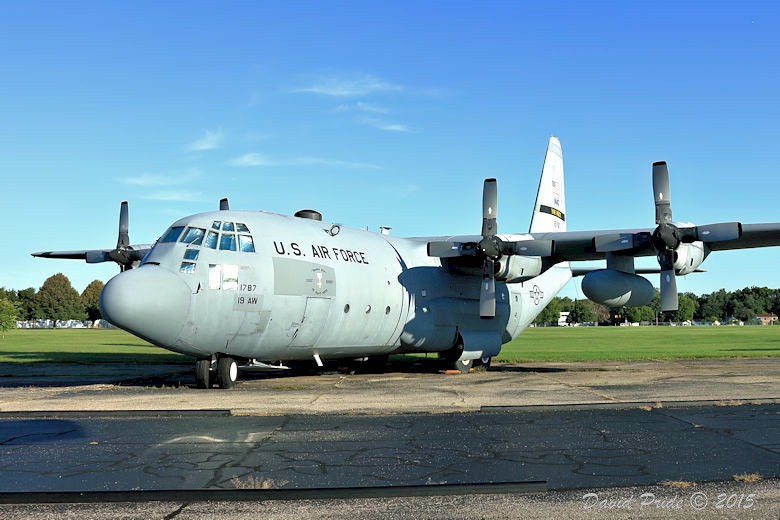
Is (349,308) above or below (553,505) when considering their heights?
above

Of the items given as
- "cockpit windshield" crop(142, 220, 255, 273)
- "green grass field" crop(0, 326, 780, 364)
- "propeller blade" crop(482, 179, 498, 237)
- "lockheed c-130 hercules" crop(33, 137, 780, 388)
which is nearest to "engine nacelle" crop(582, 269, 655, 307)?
"lockheed c-130 hercules" crop(33, 137, 780, 388)

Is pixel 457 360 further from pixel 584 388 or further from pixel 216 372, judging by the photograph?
pixel 216 372

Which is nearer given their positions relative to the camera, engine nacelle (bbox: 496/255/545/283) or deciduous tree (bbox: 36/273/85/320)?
engine nacelle (bbox: 496/255/545/283)

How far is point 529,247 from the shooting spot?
70.3ft

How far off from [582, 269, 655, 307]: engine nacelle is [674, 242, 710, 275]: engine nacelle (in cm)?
117

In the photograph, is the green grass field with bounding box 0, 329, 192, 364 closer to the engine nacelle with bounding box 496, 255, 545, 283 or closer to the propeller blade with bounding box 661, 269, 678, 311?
the engine nacelle with bounding box 496, 255, 545, 283

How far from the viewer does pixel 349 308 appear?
18.9m

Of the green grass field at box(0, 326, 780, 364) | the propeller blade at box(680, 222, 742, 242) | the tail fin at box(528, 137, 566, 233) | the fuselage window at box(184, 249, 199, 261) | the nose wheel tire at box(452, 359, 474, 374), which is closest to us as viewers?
the fuselage window at box(184, 249, 199, 261)

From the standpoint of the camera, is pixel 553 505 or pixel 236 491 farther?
pixel 236 491

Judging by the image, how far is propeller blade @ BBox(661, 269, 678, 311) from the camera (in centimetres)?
1997

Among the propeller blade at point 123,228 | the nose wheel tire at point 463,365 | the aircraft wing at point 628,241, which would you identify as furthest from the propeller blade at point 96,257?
the aircraft wing at point 628,241

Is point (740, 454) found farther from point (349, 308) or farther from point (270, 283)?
point (349, 308)

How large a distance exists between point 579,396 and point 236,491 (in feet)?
31.1

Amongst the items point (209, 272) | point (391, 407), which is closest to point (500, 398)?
point (391, 407)
